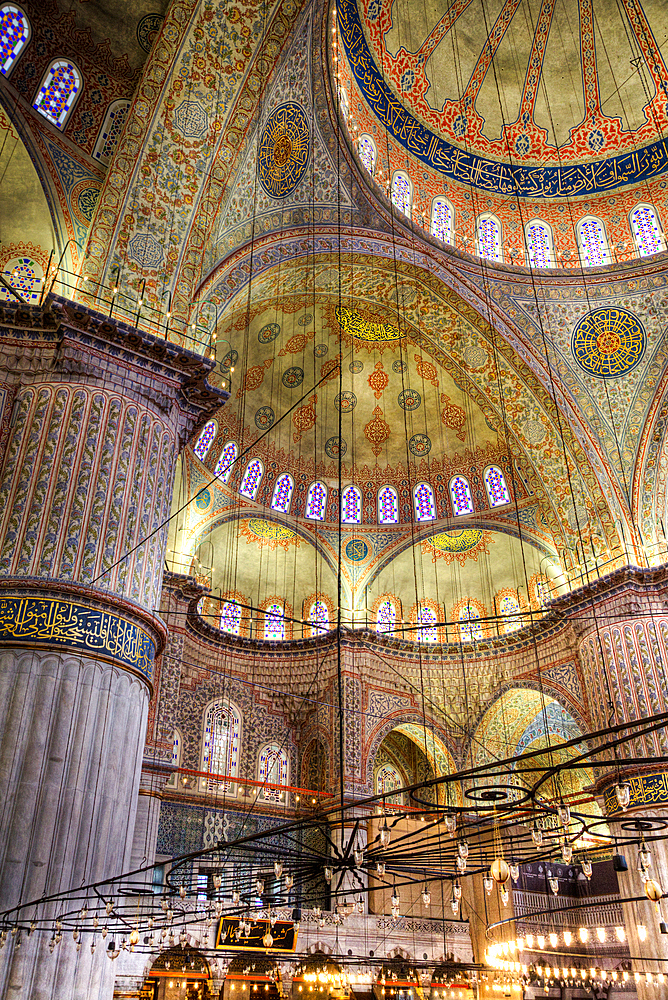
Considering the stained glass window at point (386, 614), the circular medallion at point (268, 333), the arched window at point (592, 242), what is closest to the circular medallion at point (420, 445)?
the stained glass window at point (386, 614)

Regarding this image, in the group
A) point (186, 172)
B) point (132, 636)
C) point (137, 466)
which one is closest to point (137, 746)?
point (132, 636)

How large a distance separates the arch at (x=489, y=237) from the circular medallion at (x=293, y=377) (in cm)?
480

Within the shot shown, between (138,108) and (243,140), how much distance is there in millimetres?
1625

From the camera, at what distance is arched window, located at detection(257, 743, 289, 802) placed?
17.5 meters

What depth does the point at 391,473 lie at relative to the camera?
20.1m

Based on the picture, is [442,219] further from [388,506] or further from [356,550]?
[356,550]

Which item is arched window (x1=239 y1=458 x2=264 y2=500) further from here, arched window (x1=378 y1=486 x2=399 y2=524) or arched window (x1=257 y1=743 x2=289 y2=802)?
arched window (x1=257 y1=743 x2=289 y2=802)

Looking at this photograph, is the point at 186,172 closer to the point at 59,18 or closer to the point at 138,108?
the point at 138,108

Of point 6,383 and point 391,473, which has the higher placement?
point 391,473

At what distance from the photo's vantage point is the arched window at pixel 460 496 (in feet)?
63.2

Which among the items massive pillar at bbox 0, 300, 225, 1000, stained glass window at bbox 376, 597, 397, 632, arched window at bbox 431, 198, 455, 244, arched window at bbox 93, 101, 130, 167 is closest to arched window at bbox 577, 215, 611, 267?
arched window at bbox 431, 198, 455, 244

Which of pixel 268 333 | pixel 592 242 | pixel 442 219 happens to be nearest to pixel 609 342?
pixel 592 242

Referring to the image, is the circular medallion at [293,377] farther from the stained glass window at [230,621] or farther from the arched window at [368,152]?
the stained glass window at [230,621]

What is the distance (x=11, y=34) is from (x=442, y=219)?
854 cm
